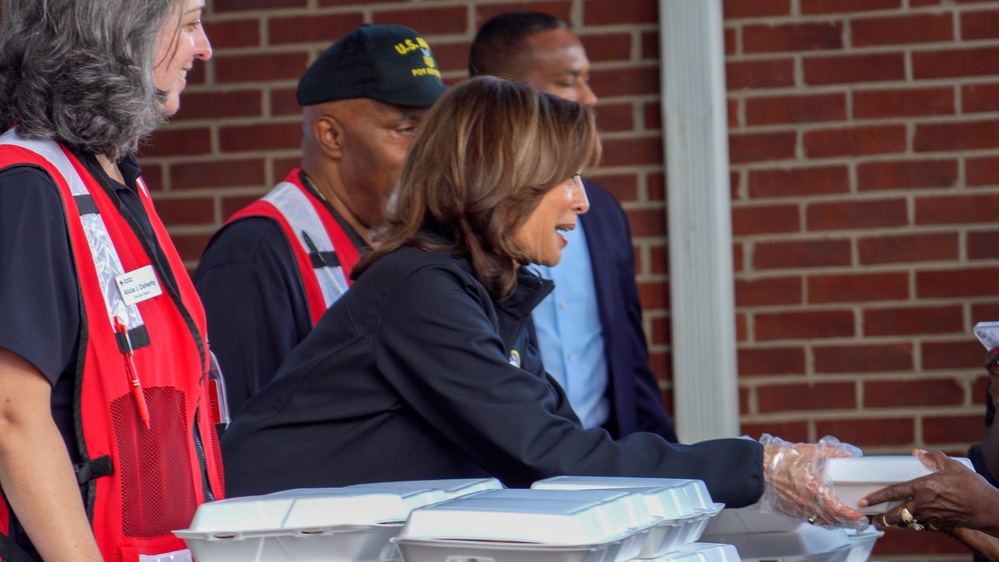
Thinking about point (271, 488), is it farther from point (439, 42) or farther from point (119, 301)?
point (439, 42)

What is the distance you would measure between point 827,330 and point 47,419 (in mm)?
2752

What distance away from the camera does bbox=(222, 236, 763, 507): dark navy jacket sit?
2.15 metres

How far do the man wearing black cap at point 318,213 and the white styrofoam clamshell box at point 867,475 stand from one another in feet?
4.15

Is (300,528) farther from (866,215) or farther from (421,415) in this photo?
(866,215)

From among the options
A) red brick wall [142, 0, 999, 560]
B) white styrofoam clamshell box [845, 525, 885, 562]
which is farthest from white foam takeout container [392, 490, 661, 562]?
red brick wall [142, 0, 999, 560]

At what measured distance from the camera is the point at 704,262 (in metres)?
4.04

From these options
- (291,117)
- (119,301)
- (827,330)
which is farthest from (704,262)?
(119,301)

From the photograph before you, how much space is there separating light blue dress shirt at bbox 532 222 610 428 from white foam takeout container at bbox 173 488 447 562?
71.7 inches

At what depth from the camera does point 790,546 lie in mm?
2354

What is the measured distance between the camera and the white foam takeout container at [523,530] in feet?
5.15

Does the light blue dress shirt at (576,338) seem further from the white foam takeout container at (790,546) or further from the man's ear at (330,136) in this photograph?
the white foam takeout container at (790,546)

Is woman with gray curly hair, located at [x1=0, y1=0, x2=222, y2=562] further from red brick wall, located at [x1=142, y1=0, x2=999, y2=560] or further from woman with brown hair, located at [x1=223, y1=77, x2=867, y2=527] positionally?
red brick wall, located at [x1=142, y1=0, x2=999, y2=560]

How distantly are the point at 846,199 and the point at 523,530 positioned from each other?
8.96 feet

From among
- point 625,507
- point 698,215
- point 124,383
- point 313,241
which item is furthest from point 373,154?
point 625,507
